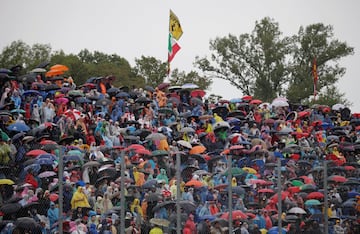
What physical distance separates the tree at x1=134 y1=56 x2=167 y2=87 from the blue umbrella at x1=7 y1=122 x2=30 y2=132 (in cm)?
3952

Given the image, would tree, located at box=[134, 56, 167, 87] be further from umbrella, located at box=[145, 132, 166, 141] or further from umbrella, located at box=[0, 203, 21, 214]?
umbrella, located at box=[0, 203, 21, 214]

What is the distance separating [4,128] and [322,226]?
319 inches

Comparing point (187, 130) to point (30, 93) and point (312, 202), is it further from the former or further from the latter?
point (312, 202)

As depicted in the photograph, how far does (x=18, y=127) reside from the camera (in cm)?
1984

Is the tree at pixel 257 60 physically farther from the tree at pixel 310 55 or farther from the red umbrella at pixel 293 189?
the red umbrella at pixel 293 189

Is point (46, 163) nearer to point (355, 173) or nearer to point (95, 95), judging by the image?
point (355, 173)

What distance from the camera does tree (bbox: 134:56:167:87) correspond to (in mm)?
59812

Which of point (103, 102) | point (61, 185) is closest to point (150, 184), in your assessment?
point (61, 185)

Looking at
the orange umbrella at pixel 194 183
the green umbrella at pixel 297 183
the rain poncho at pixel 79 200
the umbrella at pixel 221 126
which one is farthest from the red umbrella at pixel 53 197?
the umbrella at pixel 221 126

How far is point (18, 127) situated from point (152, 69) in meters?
40.8

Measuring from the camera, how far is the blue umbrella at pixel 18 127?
19.7 meters

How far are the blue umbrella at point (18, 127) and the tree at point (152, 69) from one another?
39516mm

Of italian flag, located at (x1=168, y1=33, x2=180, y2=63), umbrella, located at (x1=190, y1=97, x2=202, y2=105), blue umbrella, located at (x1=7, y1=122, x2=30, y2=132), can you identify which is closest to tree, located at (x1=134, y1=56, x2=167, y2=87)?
italian flag, located at (x1=168, y1=33, x2=180, y2=63)

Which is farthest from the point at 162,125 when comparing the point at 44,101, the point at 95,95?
the point at 44,101
